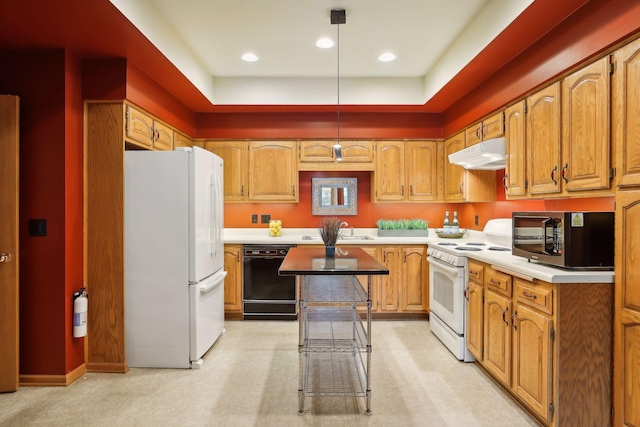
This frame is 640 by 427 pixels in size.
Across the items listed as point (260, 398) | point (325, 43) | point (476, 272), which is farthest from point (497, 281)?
point (325, 43)

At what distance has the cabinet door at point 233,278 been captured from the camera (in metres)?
4.10

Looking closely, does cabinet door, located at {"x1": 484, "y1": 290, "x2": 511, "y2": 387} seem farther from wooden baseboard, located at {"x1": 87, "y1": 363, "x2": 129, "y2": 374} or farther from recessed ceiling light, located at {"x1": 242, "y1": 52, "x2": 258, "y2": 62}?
recessed ceiling light, located at {"x1": 242, "y1": 52, "x2": 258, "y2": 62}

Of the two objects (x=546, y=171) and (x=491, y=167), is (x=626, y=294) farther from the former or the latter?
(x=491, y=167)

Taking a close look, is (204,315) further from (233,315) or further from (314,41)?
(314,41)

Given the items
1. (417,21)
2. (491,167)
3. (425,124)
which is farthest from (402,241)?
(417,21)

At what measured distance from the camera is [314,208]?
480 cm

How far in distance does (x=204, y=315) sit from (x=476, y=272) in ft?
7.58

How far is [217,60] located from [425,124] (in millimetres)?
2604

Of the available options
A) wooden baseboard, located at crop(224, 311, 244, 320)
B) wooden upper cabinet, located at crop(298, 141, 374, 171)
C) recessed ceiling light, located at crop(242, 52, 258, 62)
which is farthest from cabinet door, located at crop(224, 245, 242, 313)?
recessed ceiling light, located at crop(242, 52, 258, 62)

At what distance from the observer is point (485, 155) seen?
313cm

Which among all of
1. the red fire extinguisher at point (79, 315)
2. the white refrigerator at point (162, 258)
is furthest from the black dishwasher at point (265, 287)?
the red fire extinguisher at point (79, 315)

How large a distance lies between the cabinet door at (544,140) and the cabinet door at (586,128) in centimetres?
6

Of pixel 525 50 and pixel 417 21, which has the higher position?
pixel 417 21

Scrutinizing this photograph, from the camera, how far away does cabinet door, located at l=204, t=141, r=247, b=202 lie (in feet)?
14.7
